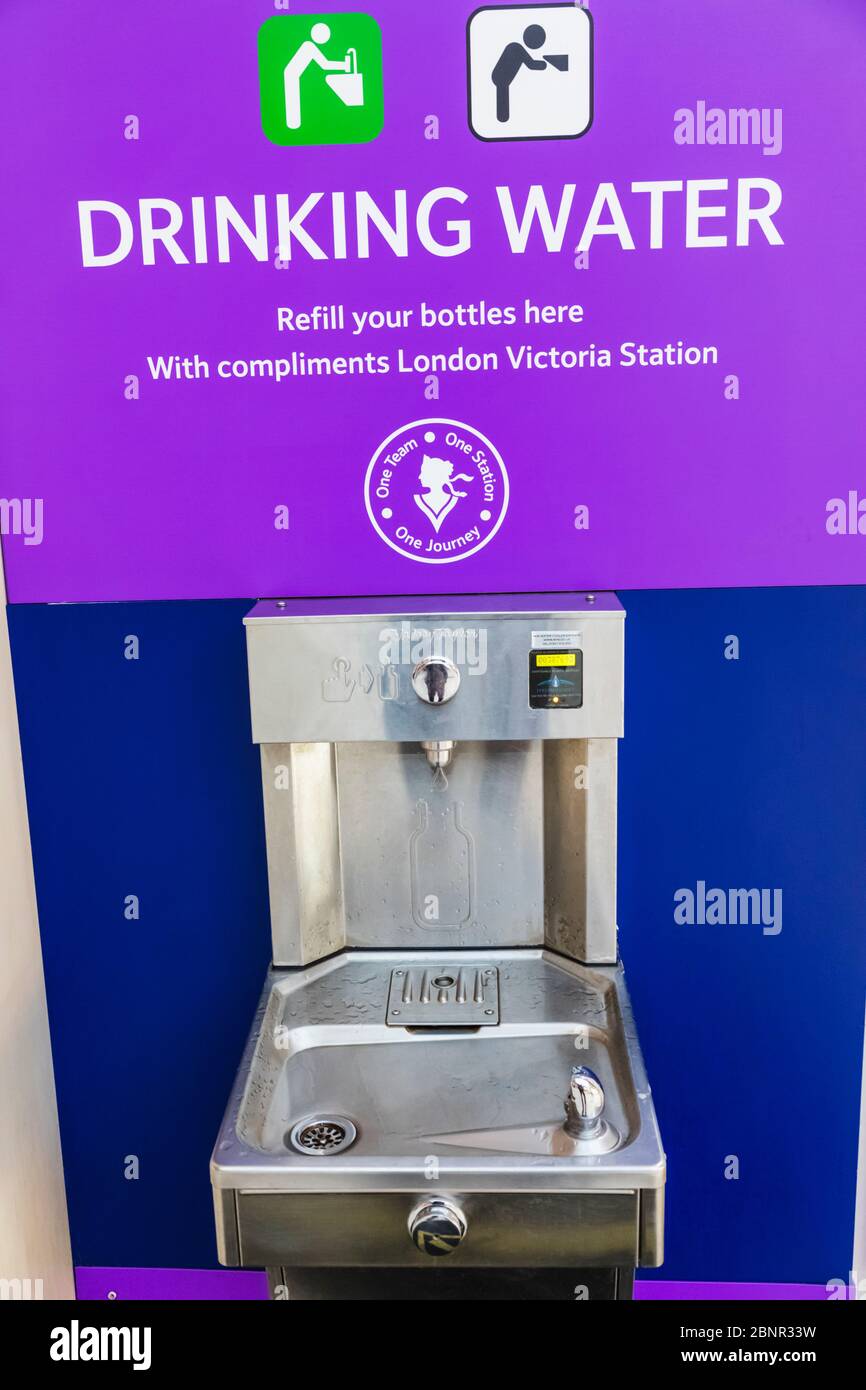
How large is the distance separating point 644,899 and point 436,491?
29.8 inches

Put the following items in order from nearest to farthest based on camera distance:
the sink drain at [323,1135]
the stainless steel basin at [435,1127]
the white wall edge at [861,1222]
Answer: the stainless steel basin at [435,1127] < the sink drain at [323,1135] < the white wall edge at [861,1222]

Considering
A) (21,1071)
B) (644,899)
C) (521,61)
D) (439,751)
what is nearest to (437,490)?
(439,751)

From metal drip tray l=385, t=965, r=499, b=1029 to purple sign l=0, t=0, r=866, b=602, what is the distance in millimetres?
625

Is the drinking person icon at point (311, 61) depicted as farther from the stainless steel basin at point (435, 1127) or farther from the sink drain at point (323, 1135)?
the sink drain at point (323, 1135)

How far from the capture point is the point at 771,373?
6.05 ft

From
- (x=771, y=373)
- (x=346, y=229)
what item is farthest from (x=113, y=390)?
(x=771, y=373)

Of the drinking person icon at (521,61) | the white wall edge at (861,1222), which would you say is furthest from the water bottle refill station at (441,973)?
the drinking person icon at (521,61)

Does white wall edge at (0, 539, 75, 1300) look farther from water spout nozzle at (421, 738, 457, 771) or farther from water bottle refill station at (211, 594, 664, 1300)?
water spout nozzle at (421, 738, 457, 771)

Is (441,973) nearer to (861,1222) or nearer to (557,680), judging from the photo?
(557,680)

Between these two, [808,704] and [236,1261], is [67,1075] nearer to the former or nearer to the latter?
[236,1261]

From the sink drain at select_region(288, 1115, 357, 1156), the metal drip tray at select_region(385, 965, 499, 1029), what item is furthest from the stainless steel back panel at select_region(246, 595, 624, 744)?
the sink drain at select_region(288, 1115, 357, 1156)

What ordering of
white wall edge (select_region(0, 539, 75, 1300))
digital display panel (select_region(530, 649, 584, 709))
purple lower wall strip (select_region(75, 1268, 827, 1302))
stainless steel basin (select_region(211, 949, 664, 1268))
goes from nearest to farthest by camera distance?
stainless steel basin (select_region(211, 949, 664, 1268)) < digital display panel (select_region(530, 649, 584, 709)) < white wall edge (select_region(0, 539, 75, 1300)) < purple lower wall strip (select_region(75, 1268, 827, 1302))

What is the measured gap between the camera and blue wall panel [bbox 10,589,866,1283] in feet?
6.43

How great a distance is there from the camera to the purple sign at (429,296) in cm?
176
